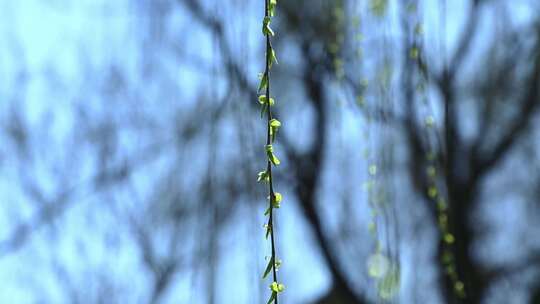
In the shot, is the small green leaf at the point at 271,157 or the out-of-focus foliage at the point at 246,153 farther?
the out-of-focus foliage at the point at 246,153

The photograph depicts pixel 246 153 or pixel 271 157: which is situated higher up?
pixel 271 157

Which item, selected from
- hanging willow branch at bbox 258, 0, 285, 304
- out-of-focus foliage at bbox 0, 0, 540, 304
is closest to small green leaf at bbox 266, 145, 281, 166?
hanging willow branch at bbox 258, 0, 285, 304

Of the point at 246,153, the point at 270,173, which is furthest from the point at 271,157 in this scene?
the point at 246,153

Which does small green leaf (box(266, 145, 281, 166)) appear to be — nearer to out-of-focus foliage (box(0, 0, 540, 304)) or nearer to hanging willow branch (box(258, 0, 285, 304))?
hanging willow branch (box(258, 0, 285, 304))

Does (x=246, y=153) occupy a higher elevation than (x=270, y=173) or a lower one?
lower

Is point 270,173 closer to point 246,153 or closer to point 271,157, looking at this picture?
point 271,157

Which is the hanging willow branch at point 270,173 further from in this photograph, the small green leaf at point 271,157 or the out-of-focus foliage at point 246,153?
the out-of-focus foliage at point 246,153

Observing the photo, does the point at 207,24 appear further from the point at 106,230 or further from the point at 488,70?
the point at 488,70

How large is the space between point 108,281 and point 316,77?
0.60 metres

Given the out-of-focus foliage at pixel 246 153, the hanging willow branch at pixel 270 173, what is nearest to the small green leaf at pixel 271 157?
the hanging willow branch at pixel 270 173

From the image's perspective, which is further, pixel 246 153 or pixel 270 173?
pixel 246 153

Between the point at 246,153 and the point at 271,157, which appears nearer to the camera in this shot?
the point at 271,157

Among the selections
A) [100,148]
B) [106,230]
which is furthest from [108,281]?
[100,148]

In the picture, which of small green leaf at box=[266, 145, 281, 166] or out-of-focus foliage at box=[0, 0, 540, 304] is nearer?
small green leaf at box=[266, 145, 281, 166]
